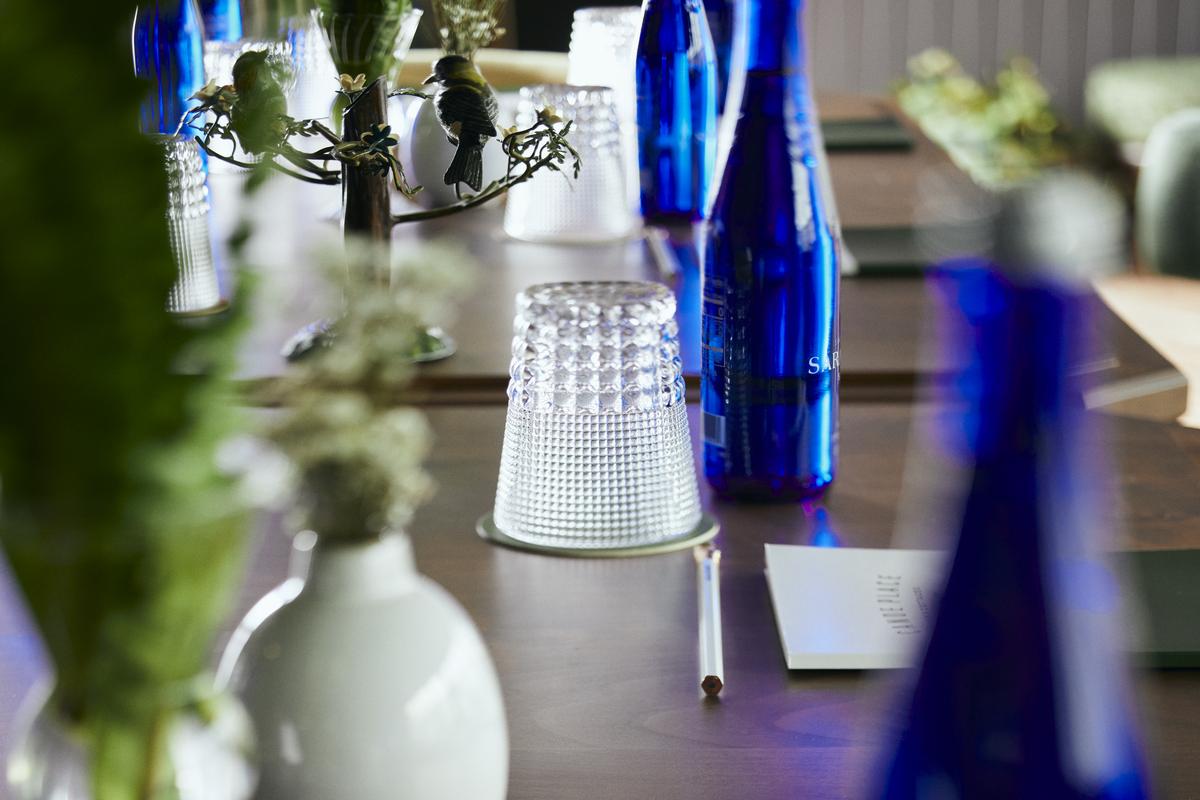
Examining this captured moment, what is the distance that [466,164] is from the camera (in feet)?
3.53

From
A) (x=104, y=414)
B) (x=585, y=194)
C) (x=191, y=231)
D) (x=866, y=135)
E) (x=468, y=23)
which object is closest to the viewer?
(x=104, y=414)

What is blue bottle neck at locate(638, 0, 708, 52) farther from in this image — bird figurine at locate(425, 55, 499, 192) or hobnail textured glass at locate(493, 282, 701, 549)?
hobnail textured glass at locate(493, 282, 701, 549)

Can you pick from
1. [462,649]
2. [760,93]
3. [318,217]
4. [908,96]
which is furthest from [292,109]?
[908,96]

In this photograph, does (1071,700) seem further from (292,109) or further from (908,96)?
(908,96)

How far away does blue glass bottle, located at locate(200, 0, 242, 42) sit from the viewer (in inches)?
90.7

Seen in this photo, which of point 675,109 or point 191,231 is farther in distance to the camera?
point 675,109

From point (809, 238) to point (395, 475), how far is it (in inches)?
20.6

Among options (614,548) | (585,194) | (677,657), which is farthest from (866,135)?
(677,657)

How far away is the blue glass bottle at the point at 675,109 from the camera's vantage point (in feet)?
5.62

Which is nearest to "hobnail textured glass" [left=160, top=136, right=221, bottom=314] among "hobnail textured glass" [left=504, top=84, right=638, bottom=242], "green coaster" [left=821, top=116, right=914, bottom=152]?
"hobnail textured glass" [left=504, top=84, right=638, bottom=242]

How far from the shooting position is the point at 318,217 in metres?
1.79

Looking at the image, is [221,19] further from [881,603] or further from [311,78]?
[881,603]

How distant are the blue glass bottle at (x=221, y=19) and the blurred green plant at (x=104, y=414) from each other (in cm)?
208

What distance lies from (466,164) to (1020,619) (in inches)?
29.8
